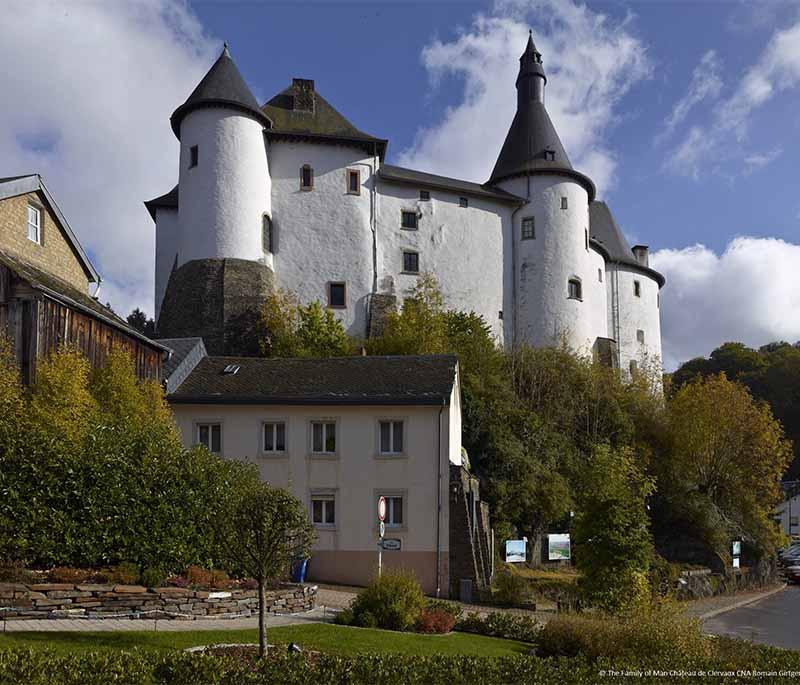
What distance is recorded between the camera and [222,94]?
1834 inches

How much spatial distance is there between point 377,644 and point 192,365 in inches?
664

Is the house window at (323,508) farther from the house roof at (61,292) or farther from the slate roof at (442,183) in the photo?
the slate roof at (442,183)

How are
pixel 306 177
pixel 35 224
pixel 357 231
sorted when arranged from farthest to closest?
pixel 357 231
pixel 306 177
pixel 35 224

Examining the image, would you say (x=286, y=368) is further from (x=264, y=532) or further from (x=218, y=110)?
(x=218, y=110)

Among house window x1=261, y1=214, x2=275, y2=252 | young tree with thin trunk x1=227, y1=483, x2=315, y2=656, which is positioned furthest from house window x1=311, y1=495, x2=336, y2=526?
house window x1=261, y1=214, x2=275, y2=252

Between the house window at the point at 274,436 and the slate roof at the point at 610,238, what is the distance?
37693 millimetres

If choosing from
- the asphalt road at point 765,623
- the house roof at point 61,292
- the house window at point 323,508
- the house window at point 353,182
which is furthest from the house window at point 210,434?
the house window at point 353,182

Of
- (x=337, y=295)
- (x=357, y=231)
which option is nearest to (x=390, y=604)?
(x=337, y=295)

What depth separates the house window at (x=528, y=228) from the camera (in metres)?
54.4

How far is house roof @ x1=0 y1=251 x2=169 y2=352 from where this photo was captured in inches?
861

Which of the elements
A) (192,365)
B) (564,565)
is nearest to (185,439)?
(192,365)

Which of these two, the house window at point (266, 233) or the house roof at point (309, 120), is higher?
the house roof at point (309, 120)

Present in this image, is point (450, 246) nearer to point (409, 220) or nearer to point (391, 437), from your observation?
point (409, 220)

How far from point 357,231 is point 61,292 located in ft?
91.5
